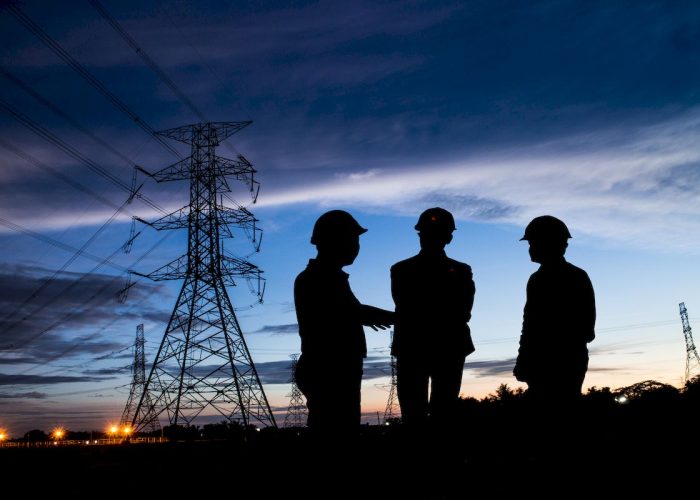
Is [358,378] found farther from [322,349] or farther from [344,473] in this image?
[344,473]

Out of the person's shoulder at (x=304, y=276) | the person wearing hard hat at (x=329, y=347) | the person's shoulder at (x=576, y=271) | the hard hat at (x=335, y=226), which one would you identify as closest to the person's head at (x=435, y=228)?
the person's shoulder at (x=576, y=271)

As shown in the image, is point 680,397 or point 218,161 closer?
point 680,397

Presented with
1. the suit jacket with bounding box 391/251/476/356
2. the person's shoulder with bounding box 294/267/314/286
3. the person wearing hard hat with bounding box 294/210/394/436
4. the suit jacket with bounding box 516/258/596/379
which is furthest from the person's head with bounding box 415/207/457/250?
the person's shoulder with bounding box 294/267/314/286

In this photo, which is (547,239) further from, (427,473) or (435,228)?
(427,473)

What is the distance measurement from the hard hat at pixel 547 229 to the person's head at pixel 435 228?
0.90 metres

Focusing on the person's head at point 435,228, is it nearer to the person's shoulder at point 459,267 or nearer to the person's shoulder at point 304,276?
the person's shoulder at point 459,267

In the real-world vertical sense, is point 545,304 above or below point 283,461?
above

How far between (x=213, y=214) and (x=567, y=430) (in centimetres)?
3237

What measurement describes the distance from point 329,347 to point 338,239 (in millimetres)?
886

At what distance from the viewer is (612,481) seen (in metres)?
4.41

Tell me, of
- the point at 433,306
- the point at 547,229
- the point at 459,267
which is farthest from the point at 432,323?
the point at 547,229

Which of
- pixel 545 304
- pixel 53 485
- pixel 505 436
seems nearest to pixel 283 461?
pixel 53 485

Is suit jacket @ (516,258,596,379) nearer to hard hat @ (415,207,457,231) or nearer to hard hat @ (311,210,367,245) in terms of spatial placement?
hard hat @ (415,207,457,231)

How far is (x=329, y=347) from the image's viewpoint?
14.6 ft
